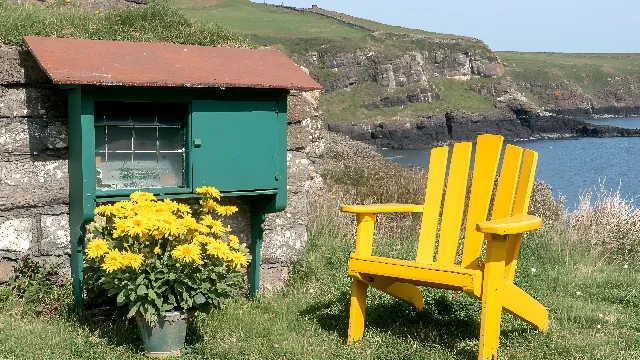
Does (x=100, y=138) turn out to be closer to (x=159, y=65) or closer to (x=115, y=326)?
(x=159, y=65)

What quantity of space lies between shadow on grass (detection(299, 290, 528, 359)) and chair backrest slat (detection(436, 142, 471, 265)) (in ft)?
1.27

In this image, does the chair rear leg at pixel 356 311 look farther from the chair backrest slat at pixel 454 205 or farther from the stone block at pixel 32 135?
the stone block at pixel 32 135

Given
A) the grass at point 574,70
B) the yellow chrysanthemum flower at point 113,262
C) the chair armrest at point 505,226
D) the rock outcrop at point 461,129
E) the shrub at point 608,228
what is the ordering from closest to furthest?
the chair armrest at point 505,226
the yellow chrysanthemum flower at point 113,262
the shrub at point 608,228
the rock outcrop at point 461,129
the grass at point 574,70

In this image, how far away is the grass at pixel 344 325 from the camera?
3.69m

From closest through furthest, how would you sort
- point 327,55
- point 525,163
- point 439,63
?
1. point 525,163
2. point 327,55
3. point 439,63

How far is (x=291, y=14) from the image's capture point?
8106cm

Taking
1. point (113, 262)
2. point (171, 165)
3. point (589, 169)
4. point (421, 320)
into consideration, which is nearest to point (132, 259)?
point (113, 262)

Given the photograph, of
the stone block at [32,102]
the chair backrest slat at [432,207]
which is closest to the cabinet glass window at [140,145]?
the stone block at [32,102]

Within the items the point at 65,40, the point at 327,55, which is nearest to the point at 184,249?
the point at 65,40

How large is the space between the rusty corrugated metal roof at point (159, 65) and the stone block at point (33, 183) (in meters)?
0.66

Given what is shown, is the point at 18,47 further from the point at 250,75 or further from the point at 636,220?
the point at 636,220

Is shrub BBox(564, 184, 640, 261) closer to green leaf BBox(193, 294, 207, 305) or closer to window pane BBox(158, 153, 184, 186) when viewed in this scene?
window pane BBox(158, 153, 184, 186)

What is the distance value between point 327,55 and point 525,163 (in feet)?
211

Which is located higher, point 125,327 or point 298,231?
point 298,231
